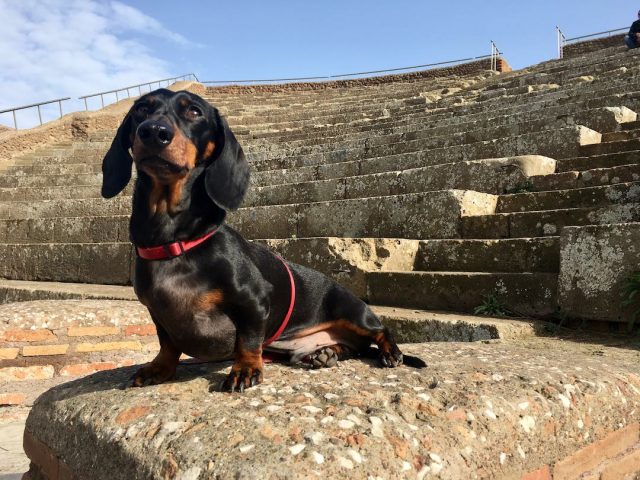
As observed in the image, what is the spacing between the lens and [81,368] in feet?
12.0

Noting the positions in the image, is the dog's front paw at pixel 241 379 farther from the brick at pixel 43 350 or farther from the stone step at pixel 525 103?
the stone step at pixel 525 103

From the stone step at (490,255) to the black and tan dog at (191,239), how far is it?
87.8 inches

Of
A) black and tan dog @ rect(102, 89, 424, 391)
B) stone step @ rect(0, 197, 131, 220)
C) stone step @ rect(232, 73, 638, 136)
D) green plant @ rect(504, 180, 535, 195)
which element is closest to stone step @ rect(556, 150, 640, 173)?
green plant @ rect(504, 180, 535, 195)

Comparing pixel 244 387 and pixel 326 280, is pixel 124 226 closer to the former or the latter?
pixel 326 280

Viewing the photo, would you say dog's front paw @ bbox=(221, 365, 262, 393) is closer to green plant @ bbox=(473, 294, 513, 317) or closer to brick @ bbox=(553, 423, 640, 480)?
brick @ bbox=(553, 423, 640, 480)

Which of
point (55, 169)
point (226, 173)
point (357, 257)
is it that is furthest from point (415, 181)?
point (55, 169)

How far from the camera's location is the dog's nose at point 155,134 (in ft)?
5.30

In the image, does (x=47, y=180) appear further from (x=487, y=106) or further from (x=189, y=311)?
(x=189, y=311)

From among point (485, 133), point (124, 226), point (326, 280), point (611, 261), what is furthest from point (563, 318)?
point (124, 226)

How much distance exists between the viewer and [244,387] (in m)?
1.67

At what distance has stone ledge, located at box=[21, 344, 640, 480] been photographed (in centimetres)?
124

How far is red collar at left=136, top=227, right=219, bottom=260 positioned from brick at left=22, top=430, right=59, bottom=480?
2.43 feet

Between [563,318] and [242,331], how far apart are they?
2.15 metres

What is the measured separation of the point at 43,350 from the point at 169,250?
7.96ft
